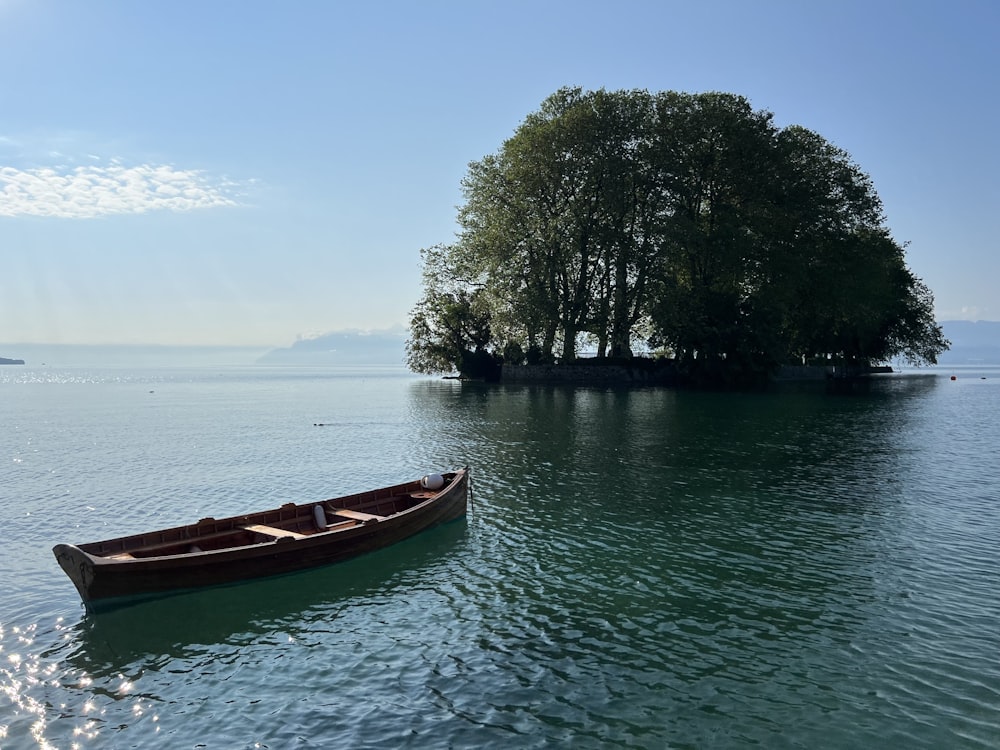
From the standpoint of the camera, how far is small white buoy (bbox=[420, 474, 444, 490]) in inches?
926

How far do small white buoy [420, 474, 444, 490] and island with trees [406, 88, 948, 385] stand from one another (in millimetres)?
60312

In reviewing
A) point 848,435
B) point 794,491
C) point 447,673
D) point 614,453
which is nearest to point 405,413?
point 614,453

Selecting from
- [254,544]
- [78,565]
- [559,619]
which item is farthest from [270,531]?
[559,619]

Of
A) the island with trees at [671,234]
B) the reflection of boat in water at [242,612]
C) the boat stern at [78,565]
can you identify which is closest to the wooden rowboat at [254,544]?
the boat stern at [78,565]

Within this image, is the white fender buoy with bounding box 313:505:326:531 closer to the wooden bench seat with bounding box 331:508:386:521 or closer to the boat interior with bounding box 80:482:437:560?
the boat interior with bounding box 80:482:437:560

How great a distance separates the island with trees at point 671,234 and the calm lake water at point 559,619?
4927 cm

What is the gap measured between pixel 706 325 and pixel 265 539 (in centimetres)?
7064

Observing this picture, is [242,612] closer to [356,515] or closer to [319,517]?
[319,517]

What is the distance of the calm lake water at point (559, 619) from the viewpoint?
34.7ft

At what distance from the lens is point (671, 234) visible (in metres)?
76.9

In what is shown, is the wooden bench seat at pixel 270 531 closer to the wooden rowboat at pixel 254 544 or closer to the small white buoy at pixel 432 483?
the wooden rowboat at pixel 254 544

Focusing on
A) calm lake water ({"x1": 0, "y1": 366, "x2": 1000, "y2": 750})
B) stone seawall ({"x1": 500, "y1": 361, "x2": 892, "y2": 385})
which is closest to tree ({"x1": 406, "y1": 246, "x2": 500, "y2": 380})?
stone seawall ({"x1": 500, "y1": 361, "x2": 892, "y2": 385})

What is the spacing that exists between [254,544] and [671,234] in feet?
221

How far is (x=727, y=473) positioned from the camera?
101ft
